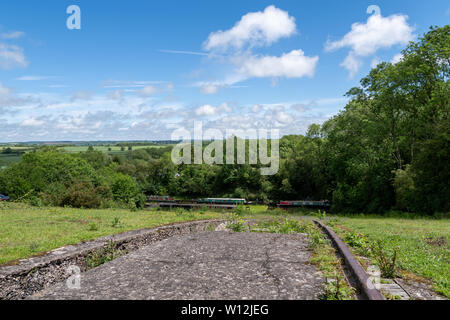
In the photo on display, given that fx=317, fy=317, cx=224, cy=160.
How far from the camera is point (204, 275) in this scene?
5.16 meters

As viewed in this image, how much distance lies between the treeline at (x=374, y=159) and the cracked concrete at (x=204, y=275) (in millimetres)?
14300

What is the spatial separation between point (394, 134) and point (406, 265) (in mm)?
25540

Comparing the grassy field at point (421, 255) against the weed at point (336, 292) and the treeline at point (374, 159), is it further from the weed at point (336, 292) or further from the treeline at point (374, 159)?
the treeline at point (374, 159)

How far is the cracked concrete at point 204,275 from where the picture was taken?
437 cm

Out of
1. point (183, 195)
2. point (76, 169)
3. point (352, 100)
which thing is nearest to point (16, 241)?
point (352, 100)

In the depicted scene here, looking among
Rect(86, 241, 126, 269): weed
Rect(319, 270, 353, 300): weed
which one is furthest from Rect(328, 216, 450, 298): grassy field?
Rect(86, 241, 126, 269): weed

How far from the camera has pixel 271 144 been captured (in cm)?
6072

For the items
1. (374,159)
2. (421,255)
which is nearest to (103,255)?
(421,255)

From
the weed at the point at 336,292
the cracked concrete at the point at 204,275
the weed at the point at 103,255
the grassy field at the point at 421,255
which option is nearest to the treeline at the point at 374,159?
the weed at the point at 103,255

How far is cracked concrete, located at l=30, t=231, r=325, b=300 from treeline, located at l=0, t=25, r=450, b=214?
14300mm

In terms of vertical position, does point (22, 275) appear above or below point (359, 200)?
above

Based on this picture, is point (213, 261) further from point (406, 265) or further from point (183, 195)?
point (183, 195)

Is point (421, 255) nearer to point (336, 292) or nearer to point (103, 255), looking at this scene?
point (336, 292)

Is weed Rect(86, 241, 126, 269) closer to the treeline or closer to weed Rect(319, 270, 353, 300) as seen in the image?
weed Rect(319, 270, 353, 300)
